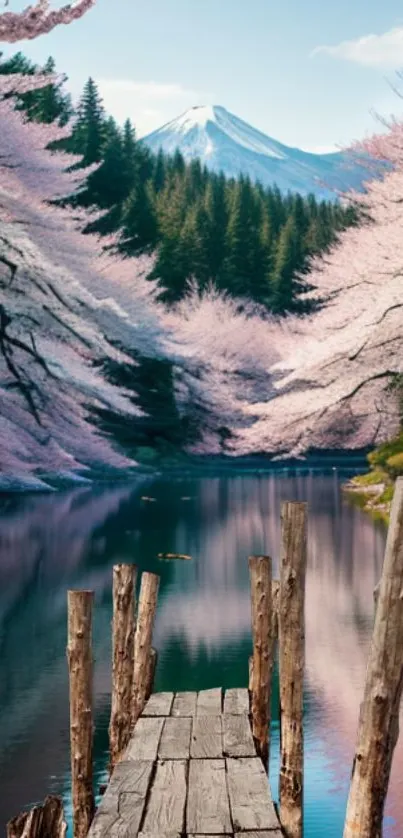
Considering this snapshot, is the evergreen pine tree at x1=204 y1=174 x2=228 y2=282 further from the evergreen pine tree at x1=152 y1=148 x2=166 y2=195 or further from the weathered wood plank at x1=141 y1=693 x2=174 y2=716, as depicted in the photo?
the weathered wood plank at x1=141 y1=693 x2=174 y2=716

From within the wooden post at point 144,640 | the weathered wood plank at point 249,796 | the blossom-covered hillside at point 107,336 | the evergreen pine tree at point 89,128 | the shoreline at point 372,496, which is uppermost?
the evergreen pine tree at point 89,128

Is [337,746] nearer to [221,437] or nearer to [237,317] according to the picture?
[221,437]

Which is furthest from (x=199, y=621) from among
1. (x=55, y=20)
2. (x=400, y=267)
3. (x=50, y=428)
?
(x=50, y=428)

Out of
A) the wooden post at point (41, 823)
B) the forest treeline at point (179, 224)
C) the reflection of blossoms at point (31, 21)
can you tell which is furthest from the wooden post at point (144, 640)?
the forest treeline at point (179, 224)

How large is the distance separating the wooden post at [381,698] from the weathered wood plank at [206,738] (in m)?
1.96

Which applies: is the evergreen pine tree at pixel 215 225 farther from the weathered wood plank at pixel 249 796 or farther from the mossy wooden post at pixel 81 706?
the weathered wood plank at pixel 249 796

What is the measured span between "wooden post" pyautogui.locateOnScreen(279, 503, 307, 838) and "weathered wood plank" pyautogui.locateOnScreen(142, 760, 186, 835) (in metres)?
0.54

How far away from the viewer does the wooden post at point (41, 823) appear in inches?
208

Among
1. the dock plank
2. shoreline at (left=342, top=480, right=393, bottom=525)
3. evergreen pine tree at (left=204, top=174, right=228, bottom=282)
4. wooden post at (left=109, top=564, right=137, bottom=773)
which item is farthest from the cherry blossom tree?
the dock plank

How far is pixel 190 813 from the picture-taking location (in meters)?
5.37

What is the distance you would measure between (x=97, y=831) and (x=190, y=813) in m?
0.46

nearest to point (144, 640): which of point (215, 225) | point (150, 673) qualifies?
point (150, 673)

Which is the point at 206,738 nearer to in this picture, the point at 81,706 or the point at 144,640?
the point at 81,706

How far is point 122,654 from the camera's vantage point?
7.23m
